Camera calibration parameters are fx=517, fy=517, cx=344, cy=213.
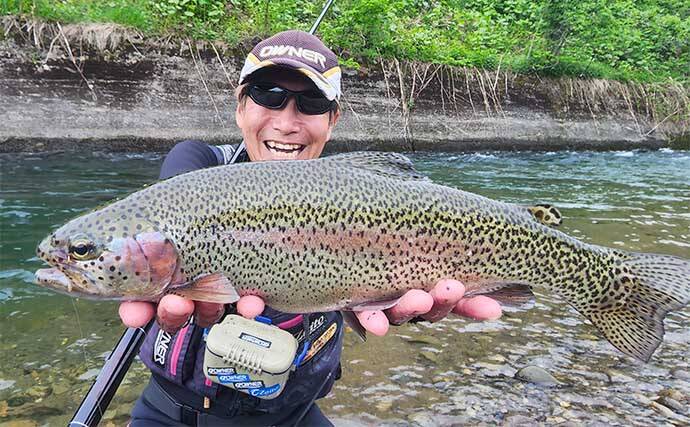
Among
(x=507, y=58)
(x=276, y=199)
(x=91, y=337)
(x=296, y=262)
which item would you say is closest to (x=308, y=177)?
(x=276, y=199)

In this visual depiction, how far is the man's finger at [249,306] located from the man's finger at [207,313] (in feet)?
0.25

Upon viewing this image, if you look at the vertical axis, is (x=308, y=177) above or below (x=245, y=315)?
above

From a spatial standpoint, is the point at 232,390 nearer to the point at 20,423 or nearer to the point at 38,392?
the point at 20,423

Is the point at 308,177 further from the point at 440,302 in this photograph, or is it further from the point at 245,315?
the point at 440,302

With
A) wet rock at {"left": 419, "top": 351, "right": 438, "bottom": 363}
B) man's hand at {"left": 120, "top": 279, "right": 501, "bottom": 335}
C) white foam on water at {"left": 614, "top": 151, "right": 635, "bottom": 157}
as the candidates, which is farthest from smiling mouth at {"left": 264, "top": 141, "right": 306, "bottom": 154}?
white foam on water at {"left": 614, "top": 151, "right": 635, "bottom": 157}

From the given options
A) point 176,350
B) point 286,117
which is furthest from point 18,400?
point 286,117

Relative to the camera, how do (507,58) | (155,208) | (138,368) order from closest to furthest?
(155,208) → (138,368) → (507,58)

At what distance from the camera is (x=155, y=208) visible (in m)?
1.98

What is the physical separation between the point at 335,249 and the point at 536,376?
7.17 ft

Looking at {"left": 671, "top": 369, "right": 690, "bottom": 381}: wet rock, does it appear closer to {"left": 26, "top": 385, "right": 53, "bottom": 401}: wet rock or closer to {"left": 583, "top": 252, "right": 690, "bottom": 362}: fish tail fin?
{"left": 583, "top": 252, "right": 690, "bottom": 362}: fish tail fin

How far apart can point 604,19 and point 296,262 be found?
629 inches

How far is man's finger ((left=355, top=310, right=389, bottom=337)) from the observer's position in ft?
7.27

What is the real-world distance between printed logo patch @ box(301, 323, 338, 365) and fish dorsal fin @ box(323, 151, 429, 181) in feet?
2.86

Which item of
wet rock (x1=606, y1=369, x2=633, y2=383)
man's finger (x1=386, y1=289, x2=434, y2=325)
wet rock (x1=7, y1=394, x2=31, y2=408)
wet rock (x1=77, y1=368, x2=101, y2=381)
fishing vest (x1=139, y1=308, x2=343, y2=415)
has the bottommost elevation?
wet rock (x1=77, y1=368, x2=101, y2=381)
